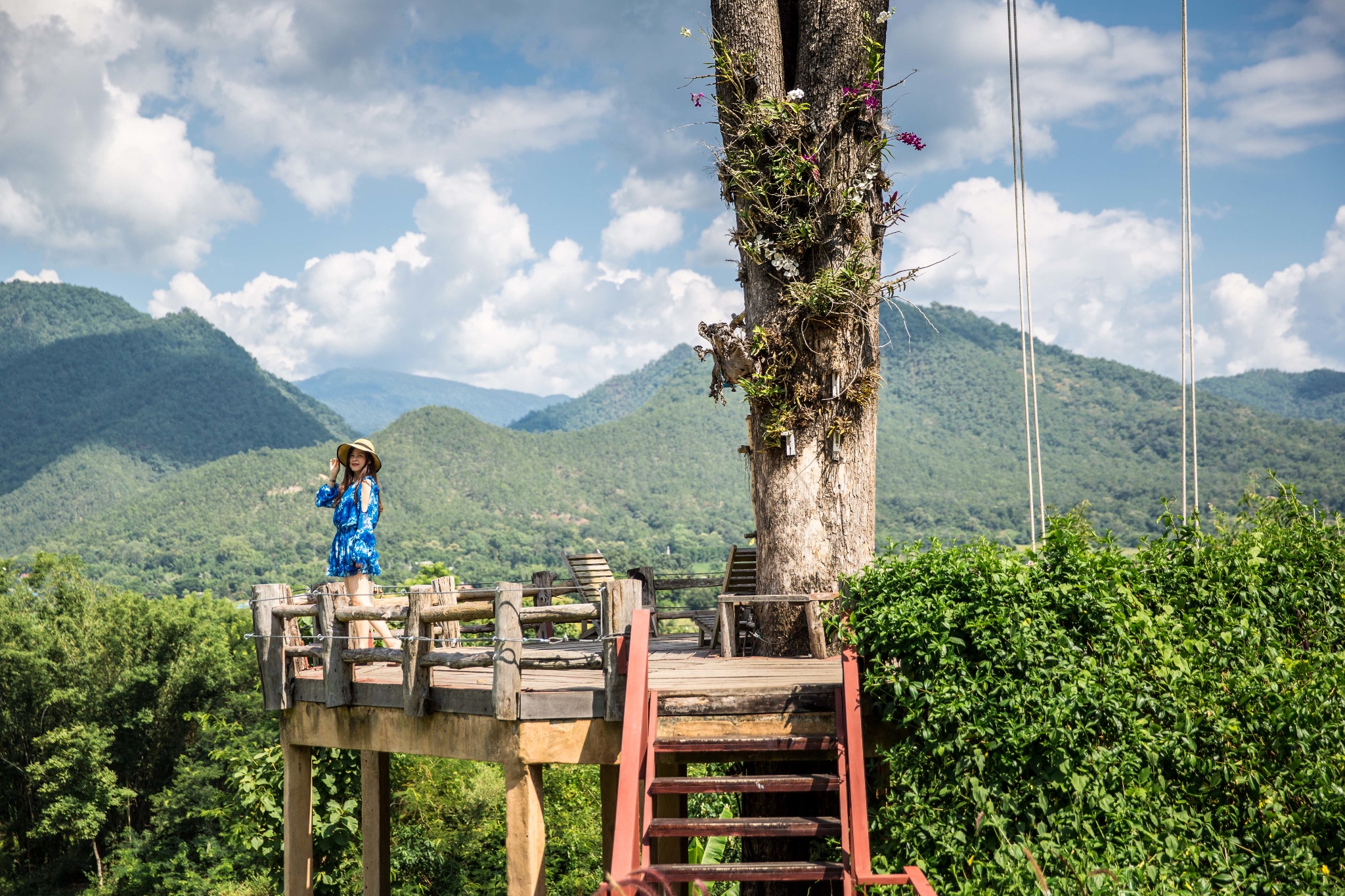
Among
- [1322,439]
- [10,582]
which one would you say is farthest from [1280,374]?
[10,582]

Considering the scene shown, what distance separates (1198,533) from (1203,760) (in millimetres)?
1287

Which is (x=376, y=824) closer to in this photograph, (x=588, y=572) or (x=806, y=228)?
(x=588, y=572)

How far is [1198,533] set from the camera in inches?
233

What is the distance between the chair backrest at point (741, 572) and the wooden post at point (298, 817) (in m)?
3.57

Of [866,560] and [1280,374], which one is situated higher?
[1280,374]

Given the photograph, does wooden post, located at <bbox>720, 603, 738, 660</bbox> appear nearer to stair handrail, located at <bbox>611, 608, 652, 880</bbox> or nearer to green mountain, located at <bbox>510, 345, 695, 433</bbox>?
stair handrail, located at <bbox>611, 608, 652, 880</bbox>

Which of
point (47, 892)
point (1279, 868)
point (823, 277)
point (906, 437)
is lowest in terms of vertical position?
point (47, 892)

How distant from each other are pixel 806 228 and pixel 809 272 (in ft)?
1.05

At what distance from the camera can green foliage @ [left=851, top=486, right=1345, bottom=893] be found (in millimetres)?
5086

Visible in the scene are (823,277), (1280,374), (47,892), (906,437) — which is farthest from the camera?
(1280,374)

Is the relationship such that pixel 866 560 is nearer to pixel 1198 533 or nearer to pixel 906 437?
pixel 1198 533

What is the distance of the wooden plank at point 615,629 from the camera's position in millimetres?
5945

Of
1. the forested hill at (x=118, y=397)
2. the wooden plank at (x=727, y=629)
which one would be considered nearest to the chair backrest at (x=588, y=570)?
the wooden plank at (x=727, y=629)

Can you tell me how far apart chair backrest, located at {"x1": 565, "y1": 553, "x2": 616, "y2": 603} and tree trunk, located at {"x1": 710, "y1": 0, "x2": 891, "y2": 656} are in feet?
Answer: 10.5
